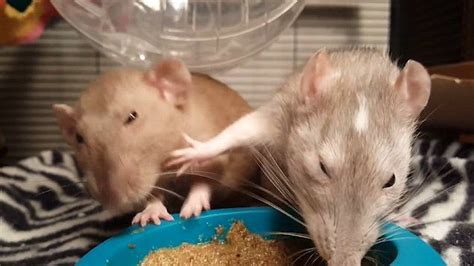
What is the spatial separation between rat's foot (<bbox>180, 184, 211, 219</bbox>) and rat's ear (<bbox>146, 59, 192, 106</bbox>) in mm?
227

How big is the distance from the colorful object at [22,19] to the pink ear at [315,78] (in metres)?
1.12

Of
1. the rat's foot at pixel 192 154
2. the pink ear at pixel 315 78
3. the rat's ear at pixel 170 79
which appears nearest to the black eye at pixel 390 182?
the pink ear at pixel 315 78

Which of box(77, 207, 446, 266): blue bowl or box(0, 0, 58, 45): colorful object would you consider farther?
box(0, 0, 58, 45): colorful object

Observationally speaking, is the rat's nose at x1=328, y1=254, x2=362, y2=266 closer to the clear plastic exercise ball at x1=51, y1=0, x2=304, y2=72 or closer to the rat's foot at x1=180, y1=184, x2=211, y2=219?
the rat's foot at x1=180, y1=184, x2=211, y2=219

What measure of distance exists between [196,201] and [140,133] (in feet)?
0.78

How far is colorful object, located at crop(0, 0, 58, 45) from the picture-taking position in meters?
2.05

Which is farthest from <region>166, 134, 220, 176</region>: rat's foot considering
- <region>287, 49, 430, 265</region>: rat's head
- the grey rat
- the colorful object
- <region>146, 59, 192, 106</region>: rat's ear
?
the colorful object

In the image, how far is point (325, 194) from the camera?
4.05 feet

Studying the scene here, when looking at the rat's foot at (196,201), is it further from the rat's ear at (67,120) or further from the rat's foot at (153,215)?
the rat's ear at (67,120)

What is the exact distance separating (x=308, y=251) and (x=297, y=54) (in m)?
1.58

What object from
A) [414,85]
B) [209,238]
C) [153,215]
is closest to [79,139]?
[153,215]

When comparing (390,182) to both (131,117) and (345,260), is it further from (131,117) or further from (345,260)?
(131,117)

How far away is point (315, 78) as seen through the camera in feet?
4.63

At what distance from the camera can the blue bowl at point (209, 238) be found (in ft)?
3.99
